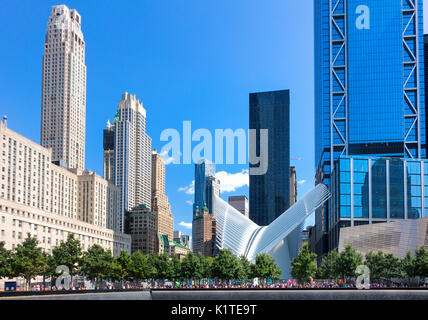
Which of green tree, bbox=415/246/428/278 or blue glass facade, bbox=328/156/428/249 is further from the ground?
blue glass facade, bbox=328/156/428/249

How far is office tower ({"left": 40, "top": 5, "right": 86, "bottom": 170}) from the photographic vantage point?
16788 centimetres

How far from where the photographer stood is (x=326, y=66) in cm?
13812

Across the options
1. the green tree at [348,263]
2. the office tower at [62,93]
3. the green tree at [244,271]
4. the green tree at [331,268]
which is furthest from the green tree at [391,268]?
the office tower at [62,93]

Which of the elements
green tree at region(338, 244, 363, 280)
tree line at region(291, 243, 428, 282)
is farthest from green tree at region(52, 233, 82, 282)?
green tree at region(338, 244, 363, 280)

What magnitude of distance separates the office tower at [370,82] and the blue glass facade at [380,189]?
26039 mm

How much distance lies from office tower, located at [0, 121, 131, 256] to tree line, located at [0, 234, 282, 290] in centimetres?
2113

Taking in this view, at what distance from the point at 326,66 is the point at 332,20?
12986 mm

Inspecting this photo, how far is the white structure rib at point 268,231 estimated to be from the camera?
9019 centimetres

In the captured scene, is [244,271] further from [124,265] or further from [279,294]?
[279,294]

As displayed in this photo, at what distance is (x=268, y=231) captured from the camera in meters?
96.1

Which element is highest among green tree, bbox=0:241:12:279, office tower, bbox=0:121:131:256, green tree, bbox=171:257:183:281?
office tower, bbox=0:121:131:256

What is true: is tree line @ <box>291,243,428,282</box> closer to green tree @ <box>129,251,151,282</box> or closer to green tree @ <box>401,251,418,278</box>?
green tree @ <box>401,251,418,278</box>
